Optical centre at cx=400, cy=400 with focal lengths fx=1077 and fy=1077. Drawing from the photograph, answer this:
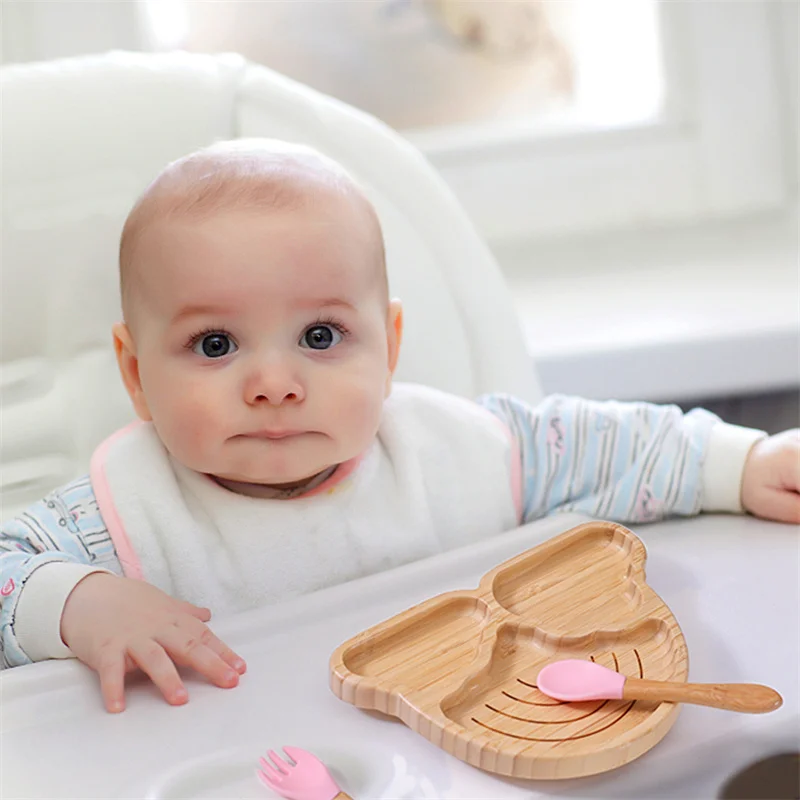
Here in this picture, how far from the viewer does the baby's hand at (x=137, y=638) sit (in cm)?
61

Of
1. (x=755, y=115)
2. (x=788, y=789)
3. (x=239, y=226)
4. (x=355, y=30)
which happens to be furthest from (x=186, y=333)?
(x=755, y=115)

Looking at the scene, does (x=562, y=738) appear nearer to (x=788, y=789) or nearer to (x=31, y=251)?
(x=788, y=789)

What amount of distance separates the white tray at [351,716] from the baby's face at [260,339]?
0.36 feet

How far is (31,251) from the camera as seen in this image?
2.76 ft

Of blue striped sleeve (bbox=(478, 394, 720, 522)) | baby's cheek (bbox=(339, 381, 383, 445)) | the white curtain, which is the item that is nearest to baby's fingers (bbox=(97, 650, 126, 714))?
baby's cheek (bbox=(339, 381, 383, 445))

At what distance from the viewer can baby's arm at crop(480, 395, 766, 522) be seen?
31.8 inches

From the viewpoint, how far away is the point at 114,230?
0.86m

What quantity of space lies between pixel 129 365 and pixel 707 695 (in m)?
0.47

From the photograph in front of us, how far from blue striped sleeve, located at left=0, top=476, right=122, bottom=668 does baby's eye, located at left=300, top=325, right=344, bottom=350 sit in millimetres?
190

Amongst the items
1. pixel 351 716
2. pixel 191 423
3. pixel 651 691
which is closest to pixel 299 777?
pixel 351 716

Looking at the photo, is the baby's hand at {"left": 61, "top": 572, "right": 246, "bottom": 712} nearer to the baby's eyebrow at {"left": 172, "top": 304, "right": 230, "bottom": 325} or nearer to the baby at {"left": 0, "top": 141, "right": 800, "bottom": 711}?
the baby at {"left": 0, "top": 141, "right": 800, "bottom": 711}

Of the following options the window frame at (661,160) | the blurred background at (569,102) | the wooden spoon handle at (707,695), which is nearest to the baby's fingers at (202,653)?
the wooden spoon handle at (707,695)

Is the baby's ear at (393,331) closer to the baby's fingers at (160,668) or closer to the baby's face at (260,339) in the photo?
the baby's face at (260,339)

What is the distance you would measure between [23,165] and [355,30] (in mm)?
721
